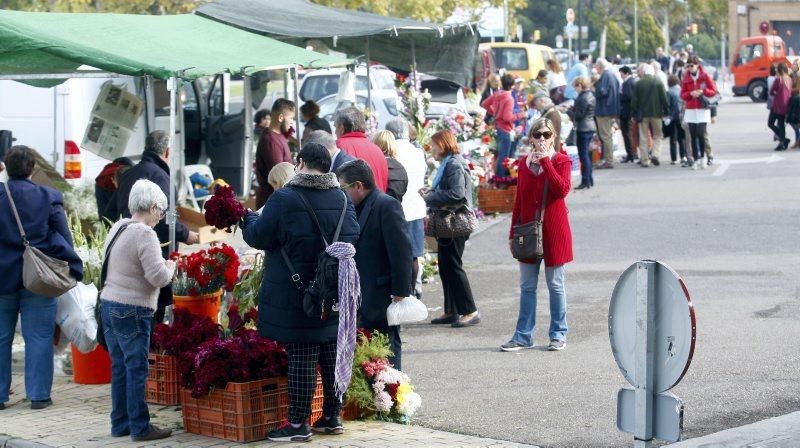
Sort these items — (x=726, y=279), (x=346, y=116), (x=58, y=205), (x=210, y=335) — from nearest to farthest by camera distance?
(x=210, y=335), (x=58, y=205), (x=346, y=116), (x=726, y=279)

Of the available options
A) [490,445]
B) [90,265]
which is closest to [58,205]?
[90,265]

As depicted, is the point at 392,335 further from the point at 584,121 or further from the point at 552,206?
the point at 584,121

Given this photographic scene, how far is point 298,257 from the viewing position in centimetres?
721

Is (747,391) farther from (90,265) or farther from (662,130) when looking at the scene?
(662,130)

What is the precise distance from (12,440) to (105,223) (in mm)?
3715

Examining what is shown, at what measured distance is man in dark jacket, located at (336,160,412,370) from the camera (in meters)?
7.83

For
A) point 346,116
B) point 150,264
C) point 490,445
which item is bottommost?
point 490,445

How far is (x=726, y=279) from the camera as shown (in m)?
12.7

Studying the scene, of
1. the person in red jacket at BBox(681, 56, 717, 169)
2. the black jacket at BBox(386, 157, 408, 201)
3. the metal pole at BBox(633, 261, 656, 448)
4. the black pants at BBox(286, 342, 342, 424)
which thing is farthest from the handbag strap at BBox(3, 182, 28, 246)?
the person in red jacket at BBox(681, 56, 717, 169)

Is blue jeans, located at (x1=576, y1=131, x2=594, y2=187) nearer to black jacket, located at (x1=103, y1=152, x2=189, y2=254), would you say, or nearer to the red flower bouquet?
black jacket, located at (x1=103, y1=152, x2=189, y2=254)

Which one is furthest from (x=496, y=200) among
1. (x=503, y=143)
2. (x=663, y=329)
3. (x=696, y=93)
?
(x=663, y=329)

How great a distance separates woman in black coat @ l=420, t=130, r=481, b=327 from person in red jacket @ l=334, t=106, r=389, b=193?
61 cm

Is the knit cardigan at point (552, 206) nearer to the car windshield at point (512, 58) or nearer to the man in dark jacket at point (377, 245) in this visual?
the man in dark jacket at point (377, 245)

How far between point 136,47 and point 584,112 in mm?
11667
